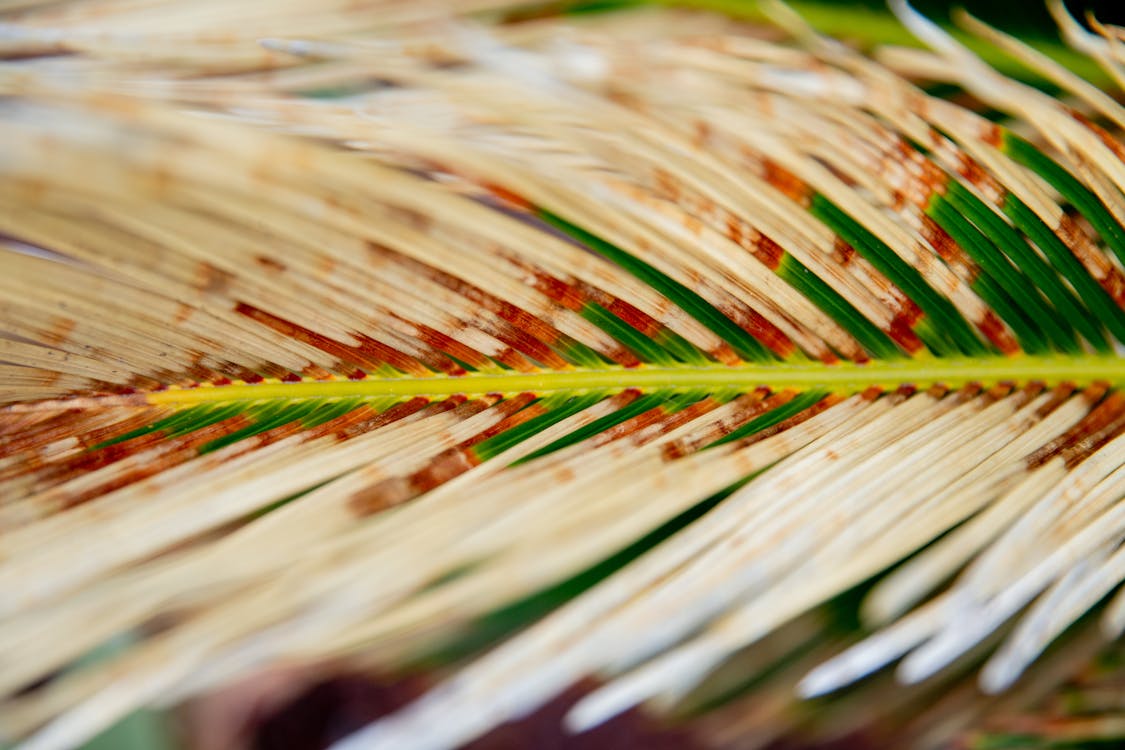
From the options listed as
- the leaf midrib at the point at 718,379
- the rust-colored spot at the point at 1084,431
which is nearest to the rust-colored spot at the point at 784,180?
the leaf midrib at the point at 718,379

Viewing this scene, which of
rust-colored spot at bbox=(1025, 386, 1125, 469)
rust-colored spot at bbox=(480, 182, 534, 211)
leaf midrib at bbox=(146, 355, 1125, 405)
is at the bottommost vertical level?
rust-colored spot at bbox=(1025, 386, 1125, 469)

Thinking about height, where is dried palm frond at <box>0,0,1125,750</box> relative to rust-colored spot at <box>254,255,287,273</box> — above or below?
below

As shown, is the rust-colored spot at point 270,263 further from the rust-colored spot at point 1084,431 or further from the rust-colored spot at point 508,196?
the rust-colored spot at point 1084,431

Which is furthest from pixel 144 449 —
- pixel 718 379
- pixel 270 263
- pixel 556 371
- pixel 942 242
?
pixel 942 242

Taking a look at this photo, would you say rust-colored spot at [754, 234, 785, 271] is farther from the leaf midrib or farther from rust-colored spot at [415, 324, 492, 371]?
rust-colored spot at [415, 324, 492, 371]

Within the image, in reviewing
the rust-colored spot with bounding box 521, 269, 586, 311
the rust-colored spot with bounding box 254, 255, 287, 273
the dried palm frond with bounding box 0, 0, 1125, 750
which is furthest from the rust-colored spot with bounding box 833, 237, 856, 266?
the rust-colored spot with bounding box 254, 255, 287, 273

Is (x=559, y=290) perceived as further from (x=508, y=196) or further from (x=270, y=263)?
(x=270, y=263)

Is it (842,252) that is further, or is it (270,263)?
(842,252)

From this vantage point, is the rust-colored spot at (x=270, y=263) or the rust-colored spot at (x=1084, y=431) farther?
the rust-colored spot at (x=1084, y=431)
